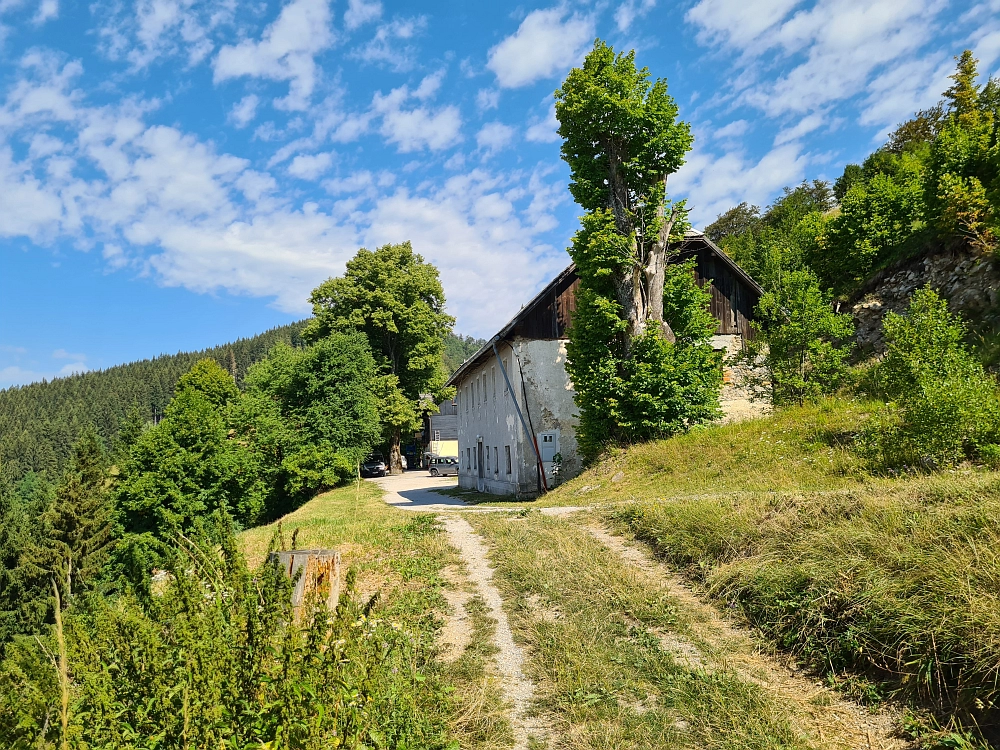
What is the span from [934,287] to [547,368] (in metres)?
13.2

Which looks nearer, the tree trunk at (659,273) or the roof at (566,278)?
the tree trunk at (659,273)

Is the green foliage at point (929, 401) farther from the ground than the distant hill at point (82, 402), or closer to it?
closer to it

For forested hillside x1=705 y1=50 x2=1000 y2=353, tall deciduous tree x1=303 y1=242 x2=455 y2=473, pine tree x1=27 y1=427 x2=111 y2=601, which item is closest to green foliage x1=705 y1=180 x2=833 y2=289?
forested hillside x1=705 y1=50 x2=1000 y2=353

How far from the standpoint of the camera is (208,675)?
246 cm

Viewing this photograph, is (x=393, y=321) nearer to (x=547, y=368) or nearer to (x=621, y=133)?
(x=547, y=368)

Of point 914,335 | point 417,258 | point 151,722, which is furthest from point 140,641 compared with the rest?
point 417,258

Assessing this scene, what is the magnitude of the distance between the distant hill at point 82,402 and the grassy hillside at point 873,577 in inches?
3302

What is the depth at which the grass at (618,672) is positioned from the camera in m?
3.81

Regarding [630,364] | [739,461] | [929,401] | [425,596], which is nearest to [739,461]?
[739,461]

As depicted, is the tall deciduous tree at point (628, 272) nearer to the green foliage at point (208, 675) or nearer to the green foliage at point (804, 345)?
the green foliage at point (804, 345)

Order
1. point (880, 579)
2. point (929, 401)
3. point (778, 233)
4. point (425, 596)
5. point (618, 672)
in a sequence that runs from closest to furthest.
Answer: point (618, 672)
point (880, 579)
point (425, 596)
point (929, 401)
point (778, 233)

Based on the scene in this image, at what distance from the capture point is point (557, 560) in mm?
7824

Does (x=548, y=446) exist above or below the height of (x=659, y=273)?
below

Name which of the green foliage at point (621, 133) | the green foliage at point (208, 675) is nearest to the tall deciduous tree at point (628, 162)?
the green foliage at point (621, 133)
